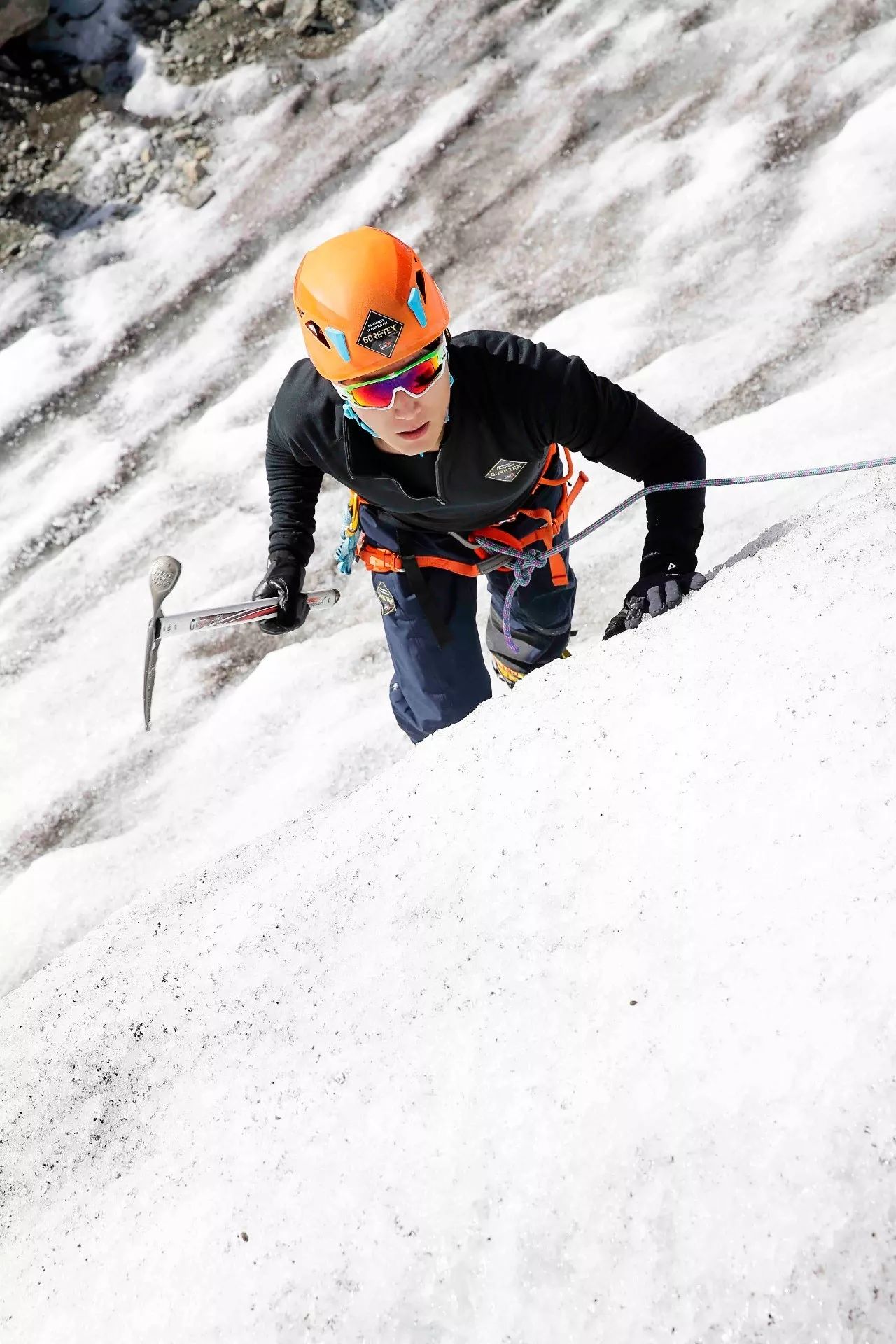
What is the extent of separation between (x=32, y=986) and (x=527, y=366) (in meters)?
2.52

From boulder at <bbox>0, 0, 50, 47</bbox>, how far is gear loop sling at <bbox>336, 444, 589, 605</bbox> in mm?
6229

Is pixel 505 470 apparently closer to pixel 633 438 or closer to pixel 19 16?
pixel 633 438

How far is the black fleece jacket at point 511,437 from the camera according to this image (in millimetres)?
3072

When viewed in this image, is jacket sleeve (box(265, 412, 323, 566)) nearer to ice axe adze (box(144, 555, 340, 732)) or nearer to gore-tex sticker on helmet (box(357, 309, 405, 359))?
ice axe adze (box(144, 555, 340, 732))

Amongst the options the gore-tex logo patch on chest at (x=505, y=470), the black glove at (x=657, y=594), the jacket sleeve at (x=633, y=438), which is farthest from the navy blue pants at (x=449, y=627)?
the black glove at (x=657, y=594)

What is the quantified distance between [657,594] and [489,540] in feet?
3.19

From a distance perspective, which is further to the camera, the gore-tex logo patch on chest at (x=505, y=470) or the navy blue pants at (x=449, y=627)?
the navy blue pants at (x=449, y=627)

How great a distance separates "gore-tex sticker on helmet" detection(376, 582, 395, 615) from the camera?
12.5 feet

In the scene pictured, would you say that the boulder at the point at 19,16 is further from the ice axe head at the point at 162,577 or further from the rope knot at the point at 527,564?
the rope knot at the point at 527,564

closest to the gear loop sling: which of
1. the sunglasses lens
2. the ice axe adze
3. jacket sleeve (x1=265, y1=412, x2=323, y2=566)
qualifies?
jacket sleeve (x1=265, y1=412, x2=323, y2=566)

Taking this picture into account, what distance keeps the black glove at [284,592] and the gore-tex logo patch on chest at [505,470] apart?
0.86m

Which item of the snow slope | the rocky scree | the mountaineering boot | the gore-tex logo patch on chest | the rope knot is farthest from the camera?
the rocky scree

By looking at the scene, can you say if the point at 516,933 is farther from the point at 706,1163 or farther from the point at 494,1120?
the point at 706,1163

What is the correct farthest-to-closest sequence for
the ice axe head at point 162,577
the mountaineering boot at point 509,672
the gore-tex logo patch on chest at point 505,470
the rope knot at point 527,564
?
1. the mountaineering boot at point 509,672
2. the rope knot at point 527,564
3. the gore-tex logo patch on chest at point 505,470
4. the ice axe head at point 162,577
